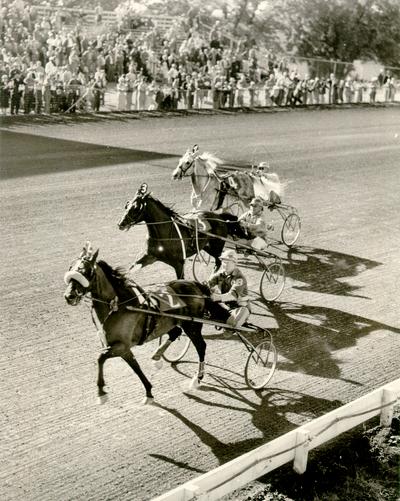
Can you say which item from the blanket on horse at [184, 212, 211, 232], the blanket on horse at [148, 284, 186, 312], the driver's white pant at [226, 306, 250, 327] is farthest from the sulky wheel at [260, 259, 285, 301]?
the blanket on horse at [148, 284, 186, 312]

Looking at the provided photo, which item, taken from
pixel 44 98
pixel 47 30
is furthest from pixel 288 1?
pixel 44 98

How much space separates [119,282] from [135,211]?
2489 mm

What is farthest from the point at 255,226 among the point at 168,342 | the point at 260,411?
the point at 260,411

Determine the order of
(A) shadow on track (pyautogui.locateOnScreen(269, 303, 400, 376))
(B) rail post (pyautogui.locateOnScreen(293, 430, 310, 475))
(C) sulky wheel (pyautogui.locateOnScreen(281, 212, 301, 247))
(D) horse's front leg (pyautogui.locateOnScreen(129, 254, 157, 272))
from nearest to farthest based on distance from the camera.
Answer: (B) rail post (pyautogui.locateOnScreen(293, 430, 310, 475)) < (A) shadow on track (pyautogui.locateOnScreen(269, 303, 400, 376)) < (D) horse's front leg (pyautogui.locateOnScreen(129, 254, 157, 272)) < (C) sulky wheel (pyautogui.locateOnScreen(281, 212, 301, 247))

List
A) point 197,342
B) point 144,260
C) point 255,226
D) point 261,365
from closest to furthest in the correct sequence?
1. point 197,342
2. point 261,365
3. point 144,260
4. point 255,226

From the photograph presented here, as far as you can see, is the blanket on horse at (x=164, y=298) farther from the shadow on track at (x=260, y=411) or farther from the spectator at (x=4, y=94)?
the spectator at (x=4, y=94)

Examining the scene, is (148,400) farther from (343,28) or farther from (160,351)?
(343,28)

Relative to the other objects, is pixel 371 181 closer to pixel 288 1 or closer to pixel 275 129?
pixel 275 129

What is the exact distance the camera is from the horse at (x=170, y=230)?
965 cm

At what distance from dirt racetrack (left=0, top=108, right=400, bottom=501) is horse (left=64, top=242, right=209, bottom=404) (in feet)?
2.08

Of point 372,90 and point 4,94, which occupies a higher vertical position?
point 372,90

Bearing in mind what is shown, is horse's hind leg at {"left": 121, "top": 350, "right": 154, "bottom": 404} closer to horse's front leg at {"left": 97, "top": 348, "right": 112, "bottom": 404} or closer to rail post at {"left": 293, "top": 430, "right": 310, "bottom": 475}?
horse's front leg at {"left": 97, "top": 348, "right": 112, "bottom": 404}

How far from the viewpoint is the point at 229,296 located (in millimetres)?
8211

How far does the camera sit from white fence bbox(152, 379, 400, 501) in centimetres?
580
